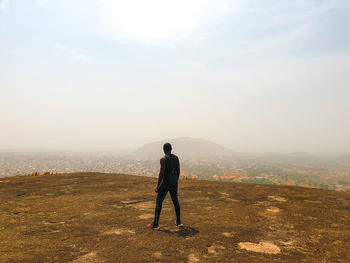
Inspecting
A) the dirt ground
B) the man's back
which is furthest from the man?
the dirt ground

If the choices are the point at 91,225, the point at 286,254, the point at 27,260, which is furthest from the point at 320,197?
the point at 27,260

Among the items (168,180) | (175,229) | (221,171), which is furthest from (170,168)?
(221,171)

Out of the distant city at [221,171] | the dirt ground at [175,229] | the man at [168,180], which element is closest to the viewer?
the dirt ground at [175,229]

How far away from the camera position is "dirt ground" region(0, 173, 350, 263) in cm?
402

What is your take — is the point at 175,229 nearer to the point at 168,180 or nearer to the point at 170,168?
the point at 168,180

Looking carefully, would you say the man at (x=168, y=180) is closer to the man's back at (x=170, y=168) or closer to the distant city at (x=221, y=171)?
the man's back at (x=170, y=168)

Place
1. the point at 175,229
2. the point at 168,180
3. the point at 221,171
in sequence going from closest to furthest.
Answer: the point at 175,229 < the point at 168,180 < the point at 221,171

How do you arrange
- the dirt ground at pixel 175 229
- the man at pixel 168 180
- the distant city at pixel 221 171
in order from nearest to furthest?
the dirt ground at pixel 175 229, the man at pixel 168 180, the distant city at pixel 221 171

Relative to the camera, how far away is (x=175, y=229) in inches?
213

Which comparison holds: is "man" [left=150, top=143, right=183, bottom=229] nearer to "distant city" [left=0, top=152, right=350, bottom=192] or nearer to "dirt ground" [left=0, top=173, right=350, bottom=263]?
"dirt ground" [left=0, top=173, right=350, bottom=263]

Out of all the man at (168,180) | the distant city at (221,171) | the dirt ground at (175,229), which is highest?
the man at (168,180)

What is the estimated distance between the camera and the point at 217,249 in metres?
4.27

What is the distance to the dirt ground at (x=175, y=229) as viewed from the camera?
4016 millimetres

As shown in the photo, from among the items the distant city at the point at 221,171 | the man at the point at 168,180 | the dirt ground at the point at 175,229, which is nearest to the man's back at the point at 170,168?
the man at the point at 168,180
